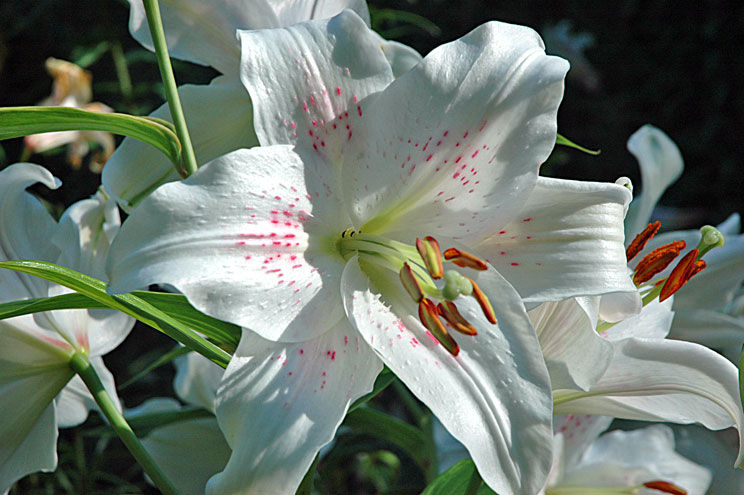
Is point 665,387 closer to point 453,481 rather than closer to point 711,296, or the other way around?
Result: point 453,481

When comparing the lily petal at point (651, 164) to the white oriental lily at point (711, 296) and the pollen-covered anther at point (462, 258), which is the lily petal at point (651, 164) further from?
the pollen-covered anther at point (462, 258)

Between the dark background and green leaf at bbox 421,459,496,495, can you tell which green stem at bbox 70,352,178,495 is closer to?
green leaf at bbox 421,459,496,495

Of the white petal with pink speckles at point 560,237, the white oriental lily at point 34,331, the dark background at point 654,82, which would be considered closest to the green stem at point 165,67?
the white oriental lily at point 34,331

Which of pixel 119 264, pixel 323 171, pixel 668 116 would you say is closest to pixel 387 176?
pixel 323 171

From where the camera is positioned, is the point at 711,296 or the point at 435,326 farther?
the point at 711,296

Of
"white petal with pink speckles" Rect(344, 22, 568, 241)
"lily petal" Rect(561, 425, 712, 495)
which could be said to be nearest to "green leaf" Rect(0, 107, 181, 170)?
"white petal with pink speckles" Rect(344, 22, 568, 241)

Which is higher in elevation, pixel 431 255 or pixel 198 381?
pixel 431 255

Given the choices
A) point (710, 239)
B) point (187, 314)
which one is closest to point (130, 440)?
point (187, 314)

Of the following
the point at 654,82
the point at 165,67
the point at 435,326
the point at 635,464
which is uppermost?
the point at 165,67

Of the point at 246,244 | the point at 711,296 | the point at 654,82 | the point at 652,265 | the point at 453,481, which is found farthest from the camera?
the point at 654,82
